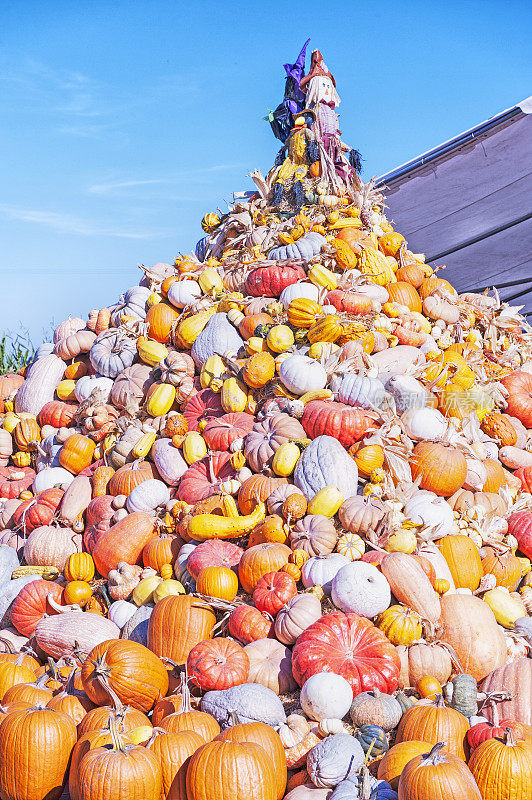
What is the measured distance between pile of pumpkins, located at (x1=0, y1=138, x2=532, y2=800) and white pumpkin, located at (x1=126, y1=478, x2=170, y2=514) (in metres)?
0.05

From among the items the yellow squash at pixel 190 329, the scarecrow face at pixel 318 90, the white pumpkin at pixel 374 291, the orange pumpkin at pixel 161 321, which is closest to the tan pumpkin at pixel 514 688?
the white pumpkin at pixel 374 291

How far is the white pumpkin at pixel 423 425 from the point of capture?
6469 mm

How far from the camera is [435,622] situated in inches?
192

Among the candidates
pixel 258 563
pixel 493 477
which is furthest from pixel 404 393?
pixel 258 563

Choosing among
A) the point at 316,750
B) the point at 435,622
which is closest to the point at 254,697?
the point at 316,750

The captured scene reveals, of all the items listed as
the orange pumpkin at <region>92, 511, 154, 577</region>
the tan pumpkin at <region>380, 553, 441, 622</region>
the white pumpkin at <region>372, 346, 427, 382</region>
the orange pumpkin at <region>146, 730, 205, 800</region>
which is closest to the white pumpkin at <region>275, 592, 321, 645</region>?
the tan pumpkin at <region>380, 553, 441, 622</region>

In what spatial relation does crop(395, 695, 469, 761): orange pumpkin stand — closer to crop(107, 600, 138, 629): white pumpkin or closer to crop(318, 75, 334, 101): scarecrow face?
crop(107, 600, 138, 629): white pumpkin

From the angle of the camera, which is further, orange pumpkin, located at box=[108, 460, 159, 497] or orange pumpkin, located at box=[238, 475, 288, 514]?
orange pumpkin, located at box=[108, 460, 159, 497]

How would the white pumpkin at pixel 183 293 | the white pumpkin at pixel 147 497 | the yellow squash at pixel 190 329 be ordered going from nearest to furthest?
the white pumpkin at pixel 147 497
the yellow squash at pixel 190 329
the white pumpkin at pixel 183 293

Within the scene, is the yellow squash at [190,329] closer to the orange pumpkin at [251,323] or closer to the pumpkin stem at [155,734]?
the orange pumpkin at [251,323]

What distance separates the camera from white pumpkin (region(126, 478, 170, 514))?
645 cm

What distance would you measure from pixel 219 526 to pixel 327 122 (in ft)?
21.1

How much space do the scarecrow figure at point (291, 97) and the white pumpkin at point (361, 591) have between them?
7.27 metres

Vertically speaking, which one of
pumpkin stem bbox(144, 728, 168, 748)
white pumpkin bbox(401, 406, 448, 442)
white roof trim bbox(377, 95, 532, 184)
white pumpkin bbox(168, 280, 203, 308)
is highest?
white roof trim bbox(377, 95, 532, 184)
